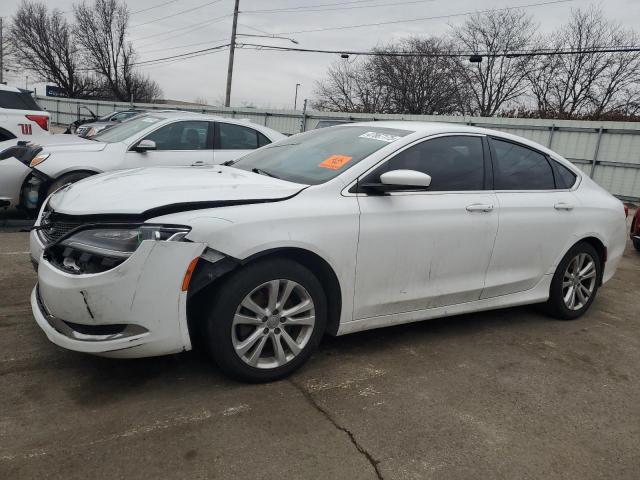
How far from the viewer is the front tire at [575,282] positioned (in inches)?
177

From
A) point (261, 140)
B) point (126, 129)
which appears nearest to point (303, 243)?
point (261, 140)

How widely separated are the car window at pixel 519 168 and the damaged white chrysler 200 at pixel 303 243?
13 mm

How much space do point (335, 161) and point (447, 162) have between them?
0.86m

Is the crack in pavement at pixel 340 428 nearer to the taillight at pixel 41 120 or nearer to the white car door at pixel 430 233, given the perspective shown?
the white car door at pixel 430 233

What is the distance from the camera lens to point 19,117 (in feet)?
26.2

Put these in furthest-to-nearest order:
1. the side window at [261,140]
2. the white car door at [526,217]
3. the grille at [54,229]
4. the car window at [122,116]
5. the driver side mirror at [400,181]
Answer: the car window at [122,116], the side window at [261,140], the white car door at [526,217], the driver side mirror at [400,181], the grille at [54,229]

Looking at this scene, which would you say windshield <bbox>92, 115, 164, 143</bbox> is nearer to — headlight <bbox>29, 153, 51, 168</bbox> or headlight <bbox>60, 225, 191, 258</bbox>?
headlight <bbox>29, 153, 51, 168</bbox>

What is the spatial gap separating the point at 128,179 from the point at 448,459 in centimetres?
236

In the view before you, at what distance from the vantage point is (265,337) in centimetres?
297

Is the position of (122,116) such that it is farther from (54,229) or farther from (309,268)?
(309,268)

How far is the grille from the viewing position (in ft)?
9.47

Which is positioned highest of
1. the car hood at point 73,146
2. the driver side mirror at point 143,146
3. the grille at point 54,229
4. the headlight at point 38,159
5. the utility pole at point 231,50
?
the utility pole at point 231,50

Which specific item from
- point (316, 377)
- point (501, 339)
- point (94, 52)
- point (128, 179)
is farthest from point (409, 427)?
point (94, 52)

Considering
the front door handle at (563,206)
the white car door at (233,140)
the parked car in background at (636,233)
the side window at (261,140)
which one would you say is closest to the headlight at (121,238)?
the front door handle at (563,206)
